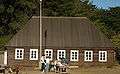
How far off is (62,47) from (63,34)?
2.55 m

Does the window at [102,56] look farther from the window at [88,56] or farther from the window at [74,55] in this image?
the window at [74,55]

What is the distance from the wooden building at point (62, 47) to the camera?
176 ft

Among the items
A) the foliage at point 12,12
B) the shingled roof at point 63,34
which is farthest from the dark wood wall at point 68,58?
the foliage at point 12,12

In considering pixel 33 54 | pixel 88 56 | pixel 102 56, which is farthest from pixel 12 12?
pixel 102 56

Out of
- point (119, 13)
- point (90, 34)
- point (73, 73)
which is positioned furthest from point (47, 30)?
point (119, 13)

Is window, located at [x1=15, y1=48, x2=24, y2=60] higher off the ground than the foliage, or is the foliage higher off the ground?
the foliage

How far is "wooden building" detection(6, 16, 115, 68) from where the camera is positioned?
176ft

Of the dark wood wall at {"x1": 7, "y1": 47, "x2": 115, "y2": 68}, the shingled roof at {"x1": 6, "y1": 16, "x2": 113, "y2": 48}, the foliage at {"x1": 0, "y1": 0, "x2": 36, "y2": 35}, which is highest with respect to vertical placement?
the foliage at {"x1": 0, "y1": 0, "x2": 36, "y2": 35}

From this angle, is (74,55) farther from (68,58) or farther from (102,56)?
(102,56)

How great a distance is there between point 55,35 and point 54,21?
107 inches

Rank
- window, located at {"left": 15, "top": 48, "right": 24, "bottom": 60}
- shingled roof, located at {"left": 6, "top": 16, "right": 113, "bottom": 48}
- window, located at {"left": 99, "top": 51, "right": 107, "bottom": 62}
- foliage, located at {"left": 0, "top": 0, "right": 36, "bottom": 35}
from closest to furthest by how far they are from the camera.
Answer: window, located at {"left": 15, "top": 48, "right": 24, "bottom": 60}, shingled roof, located at {"left": 6, "top": 16, "right": 113, "bottom": 48}, window, located at {"left": 99, "top": 51, "right": 107, "bottom": 62}, foliage, located at {"left": 0, "top": 0, "right": 36, "bottom": 35}

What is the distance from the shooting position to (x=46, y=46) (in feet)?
177

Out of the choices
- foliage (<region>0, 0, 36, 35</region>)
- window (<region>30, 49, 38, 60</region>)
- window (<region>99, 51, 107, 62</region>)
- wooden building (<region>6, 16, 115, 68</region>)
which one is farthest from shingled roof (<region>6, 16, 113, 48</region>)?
foliage (<region>0, 0, 36, 35</region>)

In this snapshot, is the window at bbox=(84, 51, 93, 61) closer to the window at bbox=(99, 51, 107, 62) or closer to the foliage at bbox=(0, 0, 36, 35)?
the window at bbox=(99, 51, 107, 62)
